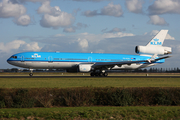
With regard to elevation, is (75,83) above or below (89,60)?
below

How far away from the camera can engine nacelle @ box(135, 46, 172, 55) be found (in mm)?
58662

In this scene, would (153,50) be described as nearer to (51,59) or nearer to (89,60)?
(89,60)

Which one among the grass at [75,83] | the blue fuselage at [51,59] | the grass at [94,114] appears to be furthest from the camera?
the blue fuselage at [51,59]

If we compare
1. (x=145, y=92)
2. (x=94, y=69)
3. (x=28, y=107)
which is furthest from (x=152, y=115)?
(x=94, y=69)

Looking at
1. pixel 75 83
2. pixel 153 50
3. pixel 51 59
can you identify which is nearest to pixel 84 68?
pixel 51 59

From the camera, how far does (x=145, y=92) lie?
1709cm

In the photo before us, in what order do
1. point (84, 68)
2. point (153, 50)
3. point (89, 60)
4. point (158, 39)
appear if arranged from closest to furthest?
point (84, 68) < point (89, 60) < point (153, 50) < point (158, 39)

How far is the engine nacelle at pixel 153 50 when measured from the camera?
58.7 metres

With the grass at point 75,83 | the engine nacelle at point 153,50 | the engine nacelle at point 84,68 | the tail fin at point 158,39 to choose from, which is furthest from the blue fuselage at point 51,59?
the grass at point 75,83

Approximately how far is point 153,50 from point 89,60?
17551 mm

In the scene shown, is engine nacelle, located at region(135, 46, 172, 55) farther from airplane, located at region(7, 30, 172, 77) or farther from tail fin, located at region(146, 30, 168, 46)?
tail fin, located at region(146, 30, 168, 46)

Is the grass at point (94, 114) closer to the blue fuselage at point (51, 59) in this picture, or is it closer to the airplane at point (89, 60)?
the airplane at point (89, 60)

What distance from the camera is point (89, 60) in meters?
53.2

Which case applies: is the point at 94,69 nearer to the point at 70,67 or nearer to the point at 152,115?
the point at 70,67
